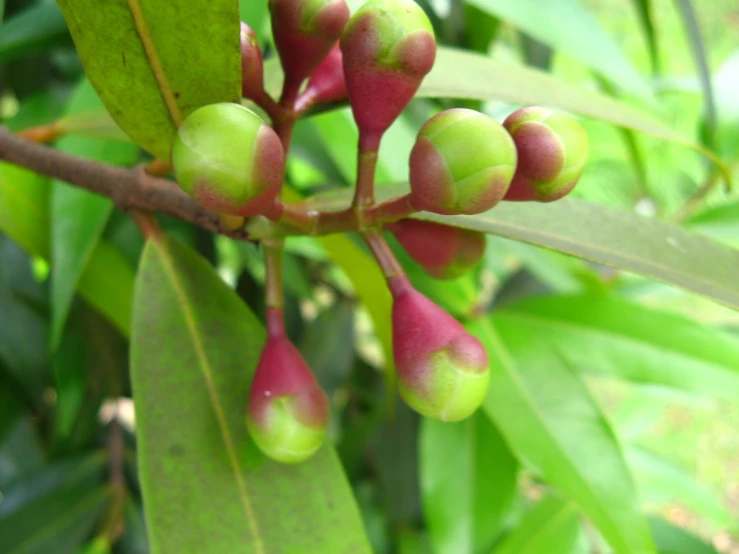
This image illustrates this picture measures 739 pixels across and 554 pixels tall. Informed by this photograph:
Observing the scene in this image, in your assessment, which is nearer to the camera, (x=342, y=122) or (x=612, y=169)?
(x=342, y=122)

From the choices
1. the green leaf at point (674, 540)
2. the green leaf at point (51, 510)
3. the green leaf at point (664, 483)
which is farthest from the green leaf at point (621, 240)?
the green leaf at point (664, 483)

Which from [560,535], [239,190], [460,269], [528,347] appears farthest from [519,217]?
[560,535]

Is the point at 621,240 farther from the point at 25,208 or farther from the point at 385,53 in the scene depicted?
the point at 25,208

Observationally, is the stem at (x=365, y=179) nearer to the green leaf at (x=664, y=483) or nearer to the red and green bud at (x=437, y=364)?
the red and green bud at (x=437, y=364)

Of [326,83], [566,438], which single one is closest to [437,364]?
[326,83]

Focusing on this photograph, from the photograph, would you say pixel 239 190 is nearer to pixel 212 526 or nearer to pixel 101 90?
pixel 101 90
